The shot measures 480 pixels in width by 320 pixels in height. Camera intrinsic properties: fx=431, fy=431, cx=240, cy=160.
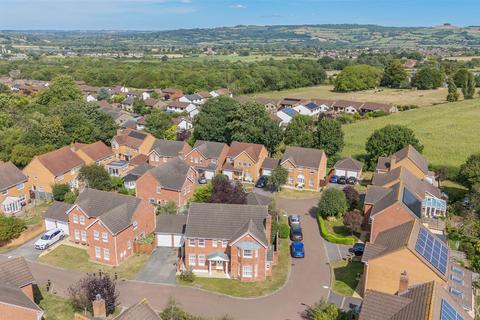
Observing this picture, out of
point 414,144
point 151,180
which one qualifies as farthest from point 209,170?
point 414,144

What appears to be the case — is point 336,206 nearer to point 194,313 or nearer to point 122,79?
point 194,313

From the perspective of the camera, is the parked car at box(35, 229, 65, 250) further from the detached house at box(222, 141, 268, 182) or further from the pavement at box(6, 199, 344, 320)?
the detached house at box(222, 141, 268, 182)

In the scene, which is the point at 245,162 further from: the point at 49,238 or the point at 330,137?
the point at 49,238

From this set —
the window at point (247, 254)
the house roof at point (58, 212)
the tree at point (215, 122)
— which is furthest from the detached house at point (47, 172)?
the window at point (247, 254)

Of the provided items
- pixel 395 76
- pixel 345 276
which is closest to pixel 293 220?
pixel 345 276

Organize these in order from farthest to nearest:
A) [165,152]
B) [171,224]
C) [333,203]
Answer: [165,152]
[333,203]
[171,224]
